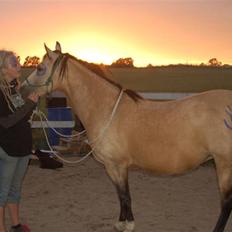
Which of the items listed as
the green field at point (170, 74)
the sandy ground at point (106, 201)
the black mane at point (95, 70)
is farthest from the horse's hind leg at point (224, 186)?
the green field at point (170, 74)

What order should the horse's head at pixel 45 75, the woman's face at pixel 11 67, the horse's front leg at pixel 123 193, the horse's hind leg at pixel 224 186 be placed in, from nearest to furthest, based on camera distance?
the woman's face at pixel 11 67 < the horse's hind leg at pixel 224 186 < the horse's front leg at pixel 123 193 < the horse's head at pixel 45 75

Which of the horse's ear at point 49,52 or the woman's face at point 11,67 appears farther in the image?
the horse's ear at point 49,52

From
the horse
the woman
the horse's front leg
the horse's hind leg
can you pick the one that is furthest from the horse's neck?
the horse's hind leg

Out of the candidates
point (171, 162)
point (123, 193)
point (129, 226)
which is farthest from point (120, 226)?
point (171, 162)

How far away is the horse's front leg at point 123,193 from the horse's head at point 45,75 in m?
1.18

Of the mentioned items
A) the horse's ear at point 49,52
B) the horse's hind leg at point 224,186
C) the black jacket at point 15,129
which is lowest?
the horse's hind leg at point 224,186

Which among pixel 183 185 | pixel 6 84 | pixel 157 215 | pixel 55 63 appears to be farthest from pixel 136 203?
pixel 6 84

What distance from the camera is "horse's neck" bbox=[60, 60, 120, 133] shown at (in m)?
5.60

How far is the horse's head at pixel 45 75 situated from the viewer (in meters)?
5.54

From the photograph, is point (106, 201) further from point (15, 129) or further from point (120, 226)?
point (15, 129)

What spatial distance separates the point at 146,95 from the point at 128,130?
491cm

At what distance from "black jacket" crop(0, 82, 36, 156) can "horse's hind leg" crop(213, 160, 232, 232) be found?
1.98m

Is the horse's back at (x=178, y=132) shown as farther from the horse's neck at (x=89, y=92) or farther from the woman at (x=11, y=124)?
the woman at (x=11, y=124)

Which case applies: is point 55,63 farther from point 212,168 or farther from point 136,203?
point 212,168
